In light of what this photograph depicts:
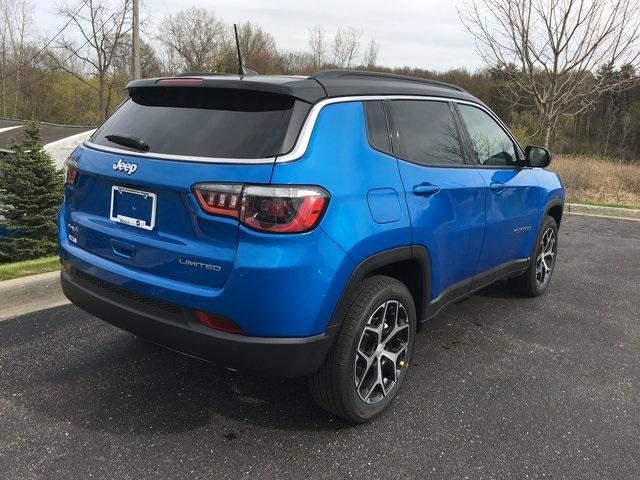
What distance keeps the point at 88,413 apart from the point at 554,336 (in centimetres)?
329

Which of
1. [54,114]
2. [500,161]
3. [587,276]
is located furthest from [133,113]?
[54,114]

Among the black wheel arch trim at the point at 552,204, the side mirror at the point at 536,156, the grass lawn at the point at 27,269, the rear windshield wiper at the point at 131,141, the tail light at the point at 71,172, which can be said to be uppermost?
the side mirror at the point at 536,156

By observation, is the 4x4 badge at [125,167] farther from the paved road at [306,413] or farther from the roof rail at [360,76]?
the paved road at [306,413]

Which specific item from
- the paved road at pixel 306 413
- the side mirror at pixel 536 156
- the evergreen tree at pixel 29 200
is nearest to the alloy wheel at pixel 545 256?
the side mirror at pixel 536 156

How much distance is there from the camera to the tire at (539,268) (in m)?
4.76

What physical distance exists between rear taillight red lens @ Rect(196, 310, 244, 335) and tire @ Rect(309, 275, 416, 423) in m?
0.49

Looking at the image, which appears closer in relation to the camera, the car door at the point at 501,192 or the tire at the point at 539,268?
the car door at the point at 501,192

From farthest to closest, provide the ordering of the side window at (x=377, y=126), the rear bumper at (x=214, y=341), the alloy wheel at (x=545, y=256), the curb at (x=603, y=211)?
1. the curb at (x=603, y=211)
2. the alloy wheel at (x=545, y=256)
3. the side window at (x=377, y=126)
4. the rear bumper at (x=214, y=341)

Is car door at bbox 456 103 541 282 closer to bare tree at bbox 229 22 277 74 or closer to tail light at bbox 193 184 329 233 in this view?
tail light at bbox 193 184 329 233

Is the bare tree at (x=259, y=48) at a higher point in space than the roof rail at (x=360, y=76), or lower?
higher

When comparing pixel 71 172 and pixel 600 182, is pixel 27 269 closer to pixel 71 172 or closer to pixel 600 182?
pixel 71 172

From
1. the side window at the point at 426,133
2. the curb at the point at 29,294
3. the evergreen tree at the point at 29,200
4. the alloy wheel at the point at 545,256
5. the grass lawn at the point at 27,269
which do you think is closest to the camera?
the side window at the point at 426,133

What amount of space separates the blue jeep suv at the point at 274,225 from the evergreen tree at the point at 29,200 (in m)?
5.20

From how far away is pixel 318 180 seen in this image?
2.29 m
